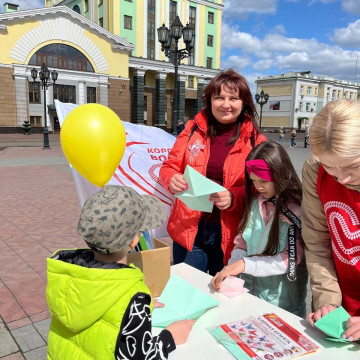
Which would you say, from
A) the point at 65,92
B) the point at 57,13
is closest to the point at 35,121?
the point at 65,92

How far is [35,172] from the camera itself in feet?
36.9

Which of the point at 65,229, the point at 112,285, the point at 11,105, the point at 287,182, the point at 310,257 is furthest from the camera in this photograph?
the point at 11,105

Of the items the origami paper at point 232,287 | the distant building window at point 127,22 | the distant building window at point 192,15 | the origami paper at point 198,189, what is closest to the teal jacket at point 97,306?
the origami paper at point 232,287

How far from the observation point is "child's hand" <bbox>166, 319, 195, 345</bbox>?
53.1 inches

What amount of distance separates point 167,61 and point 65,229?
39010mm

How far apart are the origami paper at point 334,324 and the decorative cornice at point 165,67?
1519 inches

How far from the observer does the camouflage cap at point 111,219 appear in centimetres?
120

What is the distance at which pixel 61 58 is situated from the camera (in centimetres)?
3397

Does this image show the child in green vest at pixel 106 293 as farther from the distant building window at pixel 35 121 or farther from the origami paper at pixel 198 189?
the distant building window at pixel 35 121

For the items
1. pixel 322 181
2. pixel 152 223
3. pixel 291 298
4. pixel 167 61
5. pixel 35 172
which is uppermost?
pixel 167 61

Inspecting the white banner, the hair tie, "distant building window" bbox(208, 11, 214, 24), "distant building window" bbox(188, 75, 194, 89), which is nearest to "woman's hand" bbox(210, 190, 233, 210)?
the hair tie

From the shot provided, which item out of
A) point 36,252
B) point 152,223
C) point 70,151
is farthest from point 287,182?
point 36,252

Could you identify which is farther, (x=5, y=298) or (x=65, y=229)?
(x=65, y=229)

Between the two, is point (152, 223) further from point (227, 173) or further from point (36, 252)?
point (36, 252)
